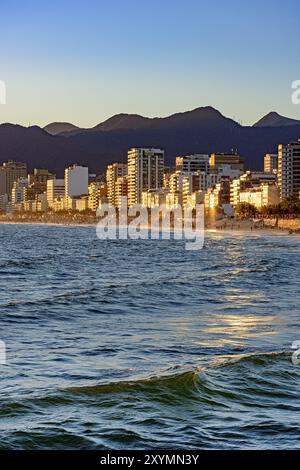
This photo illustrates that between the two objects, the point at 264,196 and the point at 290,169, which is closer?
the point at 290,169

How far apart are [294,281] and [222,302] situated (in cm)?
860

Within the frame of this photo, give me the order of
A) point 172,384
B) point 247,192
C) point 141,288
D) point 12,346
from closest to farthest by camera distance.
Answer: point 172,384
point 12,346
point 141,288
point 247,192

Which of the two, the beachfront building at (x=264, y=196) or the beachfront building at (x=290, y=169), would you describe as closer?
the beachfront building at (x=264, y=196)

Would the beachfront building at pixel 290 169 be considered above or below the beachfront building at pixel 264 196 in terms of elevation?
above

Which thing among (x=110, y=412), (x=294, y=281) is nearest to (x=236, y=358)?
(x=110, y=412)

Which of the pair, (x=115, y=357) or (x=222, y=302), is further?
(x=222, y=302)

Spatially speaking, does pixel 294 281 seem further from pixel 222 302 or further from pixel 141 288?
pixel 222 302

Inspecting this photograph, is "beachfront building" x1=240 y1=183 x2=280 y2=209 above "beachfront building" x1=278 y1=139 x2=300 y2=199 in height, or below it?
below

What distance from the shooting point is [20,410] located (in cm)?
968

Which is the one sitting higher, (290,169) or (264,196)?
(290,169)

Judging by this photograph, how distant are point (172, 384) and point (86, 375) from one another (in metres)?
1.26

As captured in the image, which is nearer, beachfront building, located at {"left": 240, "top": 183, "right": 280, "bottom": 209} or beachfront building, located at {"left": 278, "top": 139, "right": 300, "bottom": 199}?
beachfront building, located at {"left": 240, "top": 183, "right": 280, "bottom": 209}
